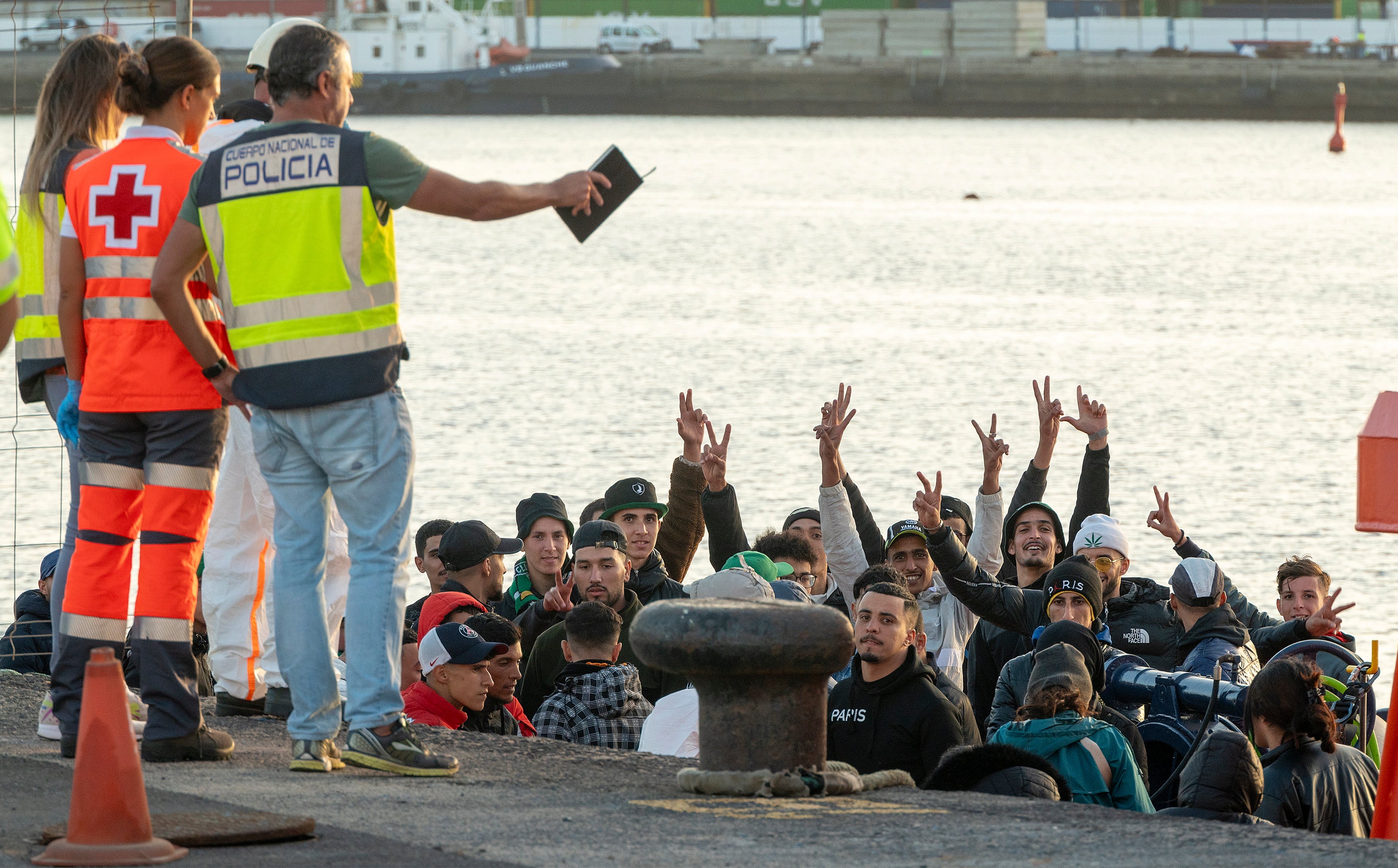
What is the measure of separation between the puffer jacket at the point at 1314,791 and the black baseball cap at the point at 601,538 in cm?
277

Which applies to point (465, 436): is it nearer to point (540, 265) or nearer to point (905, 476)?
point (905, 476)

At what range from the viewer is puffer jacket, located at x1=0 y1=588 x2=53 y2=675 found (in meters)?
7.84

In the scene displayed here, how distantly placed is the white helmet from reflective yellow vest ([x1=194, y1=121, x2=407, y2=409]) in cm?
32

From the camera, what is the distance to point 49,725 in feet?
19.6

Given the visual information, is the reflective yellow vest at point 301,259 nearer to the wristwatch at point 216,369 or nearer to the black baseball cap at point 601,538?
the wristwatch at point 216,369

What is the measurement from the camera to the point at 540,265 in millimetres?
56344

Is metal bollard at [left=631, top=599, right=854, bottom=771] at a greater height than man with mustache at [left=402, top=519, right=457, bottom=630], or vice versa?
metal bollard at [left=631, top=599, right=854, bottom=771]

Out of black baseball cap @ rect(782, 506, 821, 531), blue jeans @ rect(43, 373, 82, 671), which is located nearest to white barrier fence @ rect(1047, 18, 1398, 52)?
black baseball cap @ rect(782, 506, 821, 531)

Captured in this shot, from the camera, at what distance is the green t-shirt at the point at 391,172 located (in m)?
5.14

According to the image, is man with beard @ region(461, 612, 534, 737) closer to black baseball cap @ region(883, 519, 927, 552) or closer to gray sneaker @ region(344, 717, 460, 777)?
gray sneaker @ region(344, 717, 460, 777)

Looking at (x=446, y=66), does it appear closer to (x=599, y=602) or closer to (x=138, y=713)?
(x=599, y=602)

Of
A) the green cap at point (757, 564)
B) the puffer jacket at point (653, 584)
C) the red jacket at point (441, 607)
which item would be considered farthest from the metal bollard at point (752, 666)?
the puffer jacket at point (653, 584)

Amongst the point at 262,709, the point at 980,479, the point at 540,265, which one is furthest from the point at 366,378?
the point at 540,265

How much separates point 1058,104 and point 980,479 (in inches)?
3010
